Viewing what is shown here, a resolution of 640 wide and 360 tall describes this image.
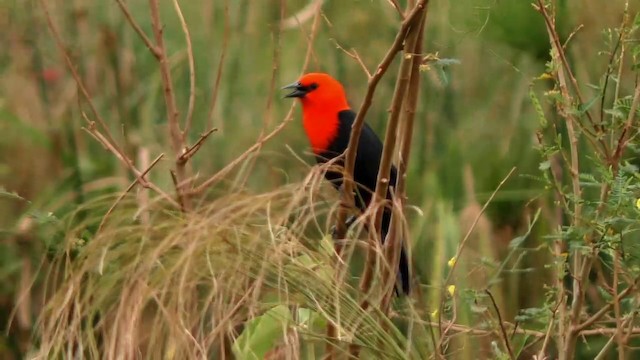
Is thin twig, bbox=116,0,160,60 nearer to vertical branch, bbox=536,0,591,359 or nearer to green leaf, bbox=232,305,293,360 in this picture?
green leaf, bbox=232,305,293,360

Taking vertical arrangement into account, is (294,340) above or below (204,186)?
below

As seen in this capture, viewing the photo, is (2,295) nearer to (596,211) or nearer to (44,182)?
(44,182)

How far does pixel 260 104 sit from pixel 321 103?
122mm

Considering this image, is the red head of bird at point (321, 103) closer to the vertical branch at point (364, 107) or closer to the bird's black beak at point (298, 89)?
the bird's black beak at point (298, 89)

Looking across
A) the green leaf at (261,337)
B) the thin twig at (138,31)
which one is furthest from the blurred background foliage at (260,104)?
the green leaf at (261,337)

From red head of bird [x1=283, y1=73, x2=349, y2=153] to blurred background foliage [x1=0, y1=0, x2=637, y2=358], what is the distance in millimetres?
44

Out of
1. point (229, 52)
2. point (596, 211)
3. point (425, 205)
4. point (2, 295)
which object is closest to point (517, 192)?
point (425, 205)

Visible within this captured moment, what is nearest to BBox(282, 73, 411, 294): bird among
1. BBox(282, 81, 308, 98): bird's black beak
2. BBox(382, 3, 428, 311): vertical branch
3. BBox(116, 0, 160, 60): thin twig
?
BBox(282, 81, 308, 98): bird's black beak

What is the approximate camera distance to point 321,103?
2.25 metres

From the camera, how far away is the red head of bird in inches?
87.5

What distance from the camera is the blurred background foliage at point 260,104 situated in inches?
81.0

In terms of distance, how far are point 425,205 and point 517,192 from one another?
19 centimetres

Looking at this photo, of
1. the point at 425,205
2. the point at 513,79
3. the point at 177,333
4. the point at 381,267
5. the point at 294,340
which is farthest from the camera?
the point at 513,79

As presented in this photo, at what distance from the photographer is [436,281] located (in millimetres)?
1765
